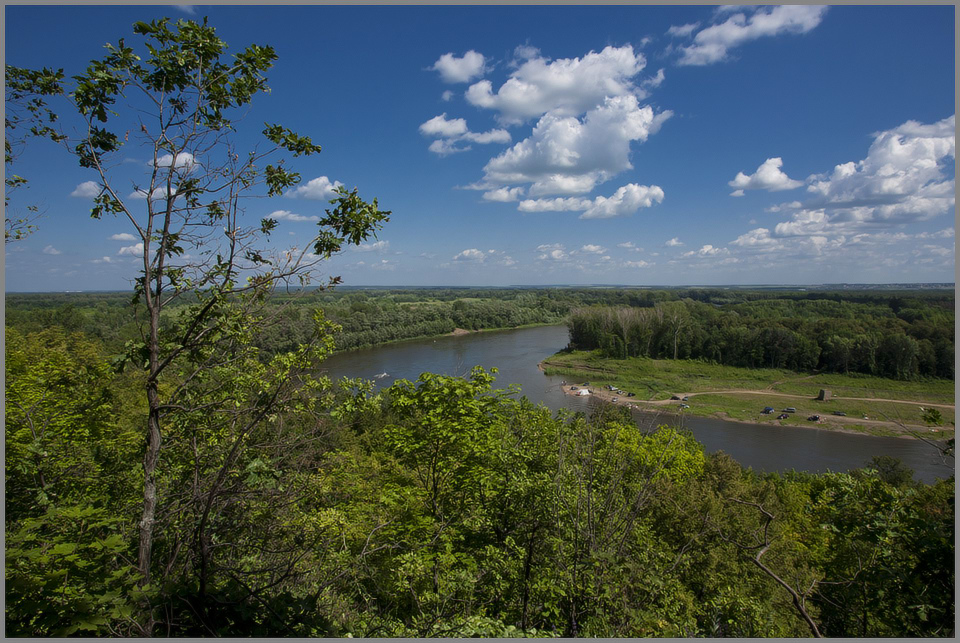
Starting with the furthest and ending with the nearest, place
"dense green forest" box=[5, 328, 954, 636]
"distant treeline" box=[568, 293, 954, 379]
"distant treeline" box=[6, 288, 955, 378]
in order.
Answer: "distant treeline" box=[568, 293, 954, 379], "distant treeline" box=[6, 288, 955, 378], "dense green forest" box=[5, 328, 954, 636]

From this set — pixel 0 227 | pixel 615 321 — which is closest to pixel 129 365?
pixel 0 227

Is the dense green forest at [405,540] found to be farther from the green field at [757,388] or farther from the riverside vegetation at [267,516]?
the green field at [757,388]

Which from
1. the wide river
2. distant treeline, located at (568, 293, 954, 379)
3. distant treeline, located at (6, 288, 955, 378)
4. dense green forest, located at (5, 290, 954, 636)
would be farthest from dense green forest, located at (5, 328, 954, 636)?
distant treeline, located at (568, 293, 954, 379)

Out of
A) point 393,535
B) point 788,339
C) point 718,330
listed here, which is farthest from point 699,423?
point 393,535

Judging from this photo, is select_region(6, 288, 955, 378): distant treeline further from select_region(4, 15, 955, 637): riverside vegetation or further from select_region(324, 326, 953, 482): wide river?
select_region(4, 15, 955, 637): riverside vegetation

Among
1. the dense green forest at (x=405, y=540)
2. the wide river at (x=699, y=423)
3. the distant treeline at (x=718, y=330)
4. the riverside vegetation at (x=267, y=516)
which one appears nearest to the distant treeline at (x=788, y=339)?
the distant treeline at (x=718, y=330)
